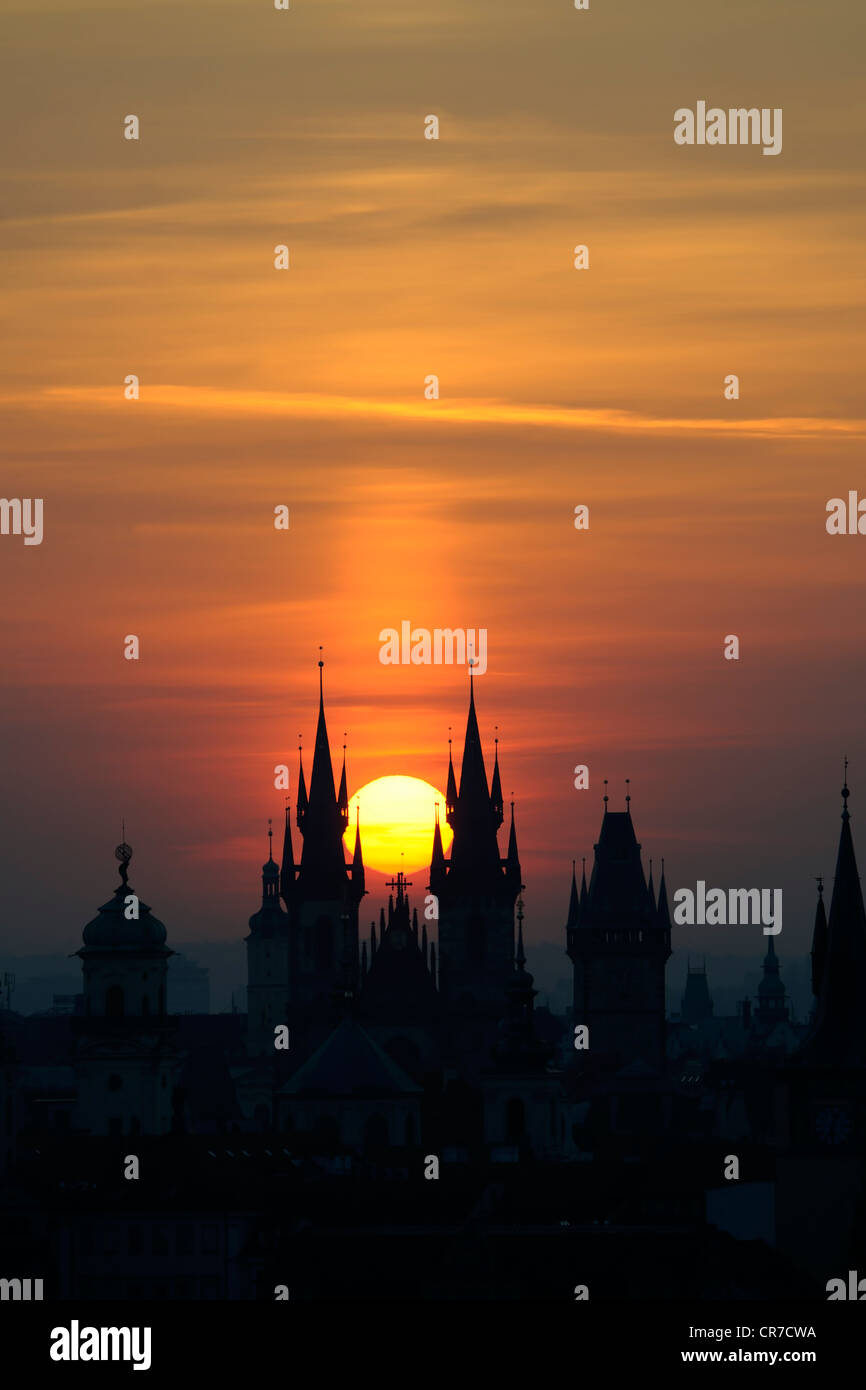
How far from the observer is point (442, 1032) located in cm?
19950

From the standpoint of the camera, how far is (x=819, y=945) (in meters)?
126

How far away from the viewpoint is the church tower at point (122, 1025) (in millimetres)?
144375

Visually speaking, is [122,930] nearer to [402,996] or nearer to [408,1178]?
[408,1178]

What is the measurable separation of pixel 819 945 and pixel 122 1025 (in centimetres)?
3077

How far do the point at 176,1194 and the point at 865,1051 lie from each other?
25.4 meters

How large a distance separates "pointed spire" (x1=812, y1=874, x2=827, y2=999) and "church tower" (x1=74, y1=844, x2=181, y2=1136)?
2798 cm

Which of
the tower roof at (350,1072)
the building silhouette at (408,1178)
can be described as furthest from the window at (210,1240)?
the tower roof at (350,1072)

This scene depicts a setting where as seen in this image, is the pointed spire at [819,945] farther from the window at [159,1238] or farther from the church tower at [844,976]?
the window at [159,1238]

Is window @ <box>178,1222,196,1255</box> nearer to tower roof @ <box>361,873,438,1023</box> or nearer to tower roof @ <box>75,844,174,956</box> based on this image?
tower roof @ <box>75,844,174,956</box>

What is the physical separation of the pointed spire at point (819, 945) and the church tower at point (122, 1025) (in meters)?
28.0
